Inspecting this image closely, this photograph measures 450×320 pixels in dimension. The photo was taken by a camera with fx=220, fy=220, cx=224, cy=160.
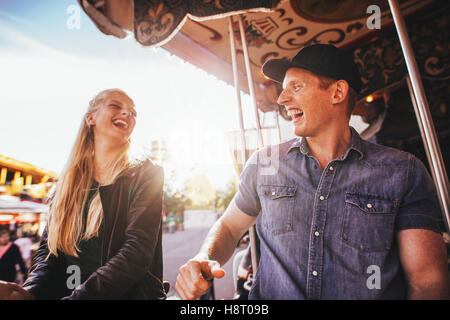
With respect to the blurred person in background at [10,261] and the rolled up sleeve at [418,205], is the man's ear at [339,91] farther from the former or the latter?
the blurred person in background at [10,261]

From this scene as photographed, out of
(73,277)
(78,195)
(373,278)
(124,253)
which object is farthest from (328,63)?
(73,277)

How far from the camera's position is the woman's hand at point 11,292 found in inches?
38.1

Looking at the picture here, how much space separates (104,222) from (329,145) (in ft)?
4.84

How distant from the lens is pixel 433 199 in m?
1.07

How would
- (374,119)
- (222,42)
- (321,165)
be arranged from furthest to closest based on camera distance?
(374,119) → (222,42) → (321,165)

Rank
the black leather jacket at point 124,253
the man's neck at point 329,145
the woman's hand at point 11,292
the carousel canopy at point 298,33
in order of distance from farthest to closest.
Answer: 1. the carousel canopy at point 298,33
2. the man's neck at point 329,145
3. the black leather jacket at point 124,253
4. the woman's hand at point 11,292

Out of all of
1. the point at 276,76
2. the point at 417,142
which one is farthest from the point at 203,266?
the point at 417,142

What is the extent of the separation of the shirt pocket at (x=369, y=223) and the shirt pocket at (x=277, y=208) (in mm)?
273

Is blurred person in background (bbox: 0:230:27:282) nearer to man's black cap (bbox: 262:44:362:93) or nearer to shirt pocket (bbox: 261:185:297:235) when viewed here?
shirt pocket (bbox: 261:185:297:235)

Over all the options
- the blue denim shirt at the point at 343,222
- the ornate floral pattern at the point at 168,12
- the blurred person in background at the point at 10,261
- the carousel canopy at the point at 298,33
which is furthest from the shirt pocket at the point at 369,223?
the blurred person in background at the point at 10,261

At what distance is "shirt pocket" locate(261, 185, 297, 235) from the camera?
1.23 m

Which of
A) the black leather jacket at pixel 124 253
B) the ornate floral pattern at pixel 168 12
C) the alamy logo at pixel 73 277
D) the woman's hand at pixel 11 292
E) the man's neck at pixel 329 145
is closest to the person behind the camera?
the woman's hand at pixel 11 292

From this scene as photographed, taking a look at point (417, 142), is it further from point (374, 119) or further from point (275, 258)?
point (275, 258)
